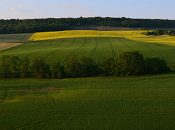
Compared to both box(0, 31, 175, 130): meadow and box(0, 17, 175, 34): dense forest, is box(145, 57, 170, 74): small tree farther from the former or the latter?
box(0, 17, 175, 34): dense forest

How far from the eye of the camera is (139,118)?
16906 mm

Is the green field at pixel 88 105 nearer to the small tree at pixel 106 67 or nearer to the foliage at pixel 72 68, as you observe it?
the foliage at pixel 72 68

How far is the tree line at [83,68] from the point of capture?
37.1m

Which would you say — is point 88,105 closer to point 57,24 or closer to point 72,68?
point 72,68

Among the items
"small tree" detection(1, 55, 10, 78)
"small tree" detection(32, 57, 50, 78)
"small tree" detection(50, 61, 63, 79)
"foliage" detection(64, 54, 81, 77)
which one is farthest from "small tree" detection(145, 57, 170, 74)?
"small tree" detection(1, 55, 10, 78)

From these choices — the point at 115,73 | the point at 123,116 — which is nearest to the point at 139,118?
the point at 123,116

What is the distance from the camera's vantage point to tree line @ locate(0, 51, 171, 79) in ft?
122

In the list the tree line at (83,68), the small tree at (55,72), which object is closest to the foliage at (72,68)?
the tree line at (83,68)

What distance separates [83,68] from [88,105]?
1929 centimetres

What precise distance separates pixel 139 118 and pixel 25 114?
41.1 ft

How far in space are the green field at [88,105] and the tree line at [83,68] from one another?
8.58 meters

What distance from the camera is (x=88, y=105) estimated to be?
1995 cm

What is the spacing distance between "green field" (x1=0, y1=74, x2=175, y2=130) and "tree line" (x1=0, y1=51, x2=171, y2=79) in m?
8.58

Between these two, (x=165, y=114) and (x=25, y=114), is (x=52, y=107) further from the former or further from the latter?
(x=165, y=114)
